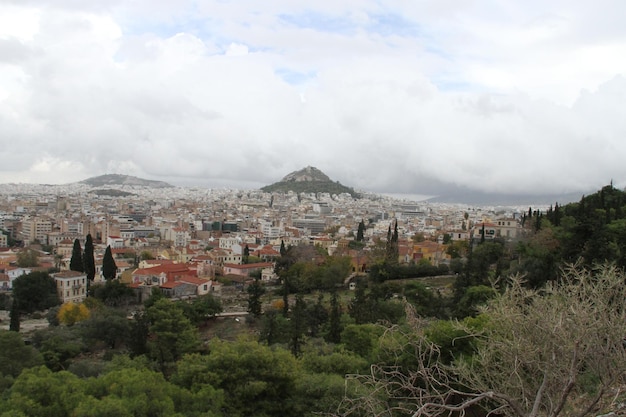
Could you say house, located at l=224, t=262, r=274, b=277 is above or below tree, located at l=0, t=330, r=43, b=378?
below

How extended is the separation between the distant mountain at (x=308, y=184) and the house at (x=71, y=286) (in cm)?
11275

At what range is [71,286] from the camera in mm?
25844

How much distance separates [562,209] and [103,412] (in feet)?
88.6

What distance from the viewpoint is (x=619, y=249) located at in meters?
14.3

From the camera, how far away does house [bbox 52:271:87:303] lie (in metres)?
25.5

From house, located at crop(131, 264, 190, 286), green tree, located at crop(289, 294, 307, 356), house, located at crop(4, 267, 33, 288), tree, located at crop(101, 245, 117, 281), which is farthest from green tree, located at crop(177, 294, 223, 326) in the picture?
house, located at crop(4, 267, 33, 288)

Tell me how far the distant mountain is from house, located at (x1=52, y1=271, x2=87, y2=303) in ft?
370

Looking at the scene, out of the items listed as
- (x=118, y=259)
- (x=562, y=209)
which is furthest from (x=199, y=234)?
(x=562, y=209)

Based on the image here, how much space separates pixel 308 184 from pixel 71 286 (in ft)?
391

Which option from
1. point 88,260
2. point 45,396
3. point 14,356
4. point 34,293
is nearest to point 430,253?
point 88,260

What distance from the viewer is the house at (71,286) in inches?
1006

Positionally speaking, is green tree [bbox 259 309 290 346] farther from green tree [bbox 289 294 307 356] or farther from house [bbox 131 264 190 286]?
house [bbox 131 264 190 286]

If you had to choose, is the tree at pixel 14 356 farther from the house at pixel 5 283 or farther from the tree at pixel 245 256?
the tree at pixel 245 256

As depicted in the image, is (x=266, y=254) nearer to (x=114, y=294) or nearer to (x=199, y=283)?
(x=199, y=283)
